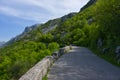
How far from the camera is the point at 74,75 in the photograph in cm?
1848

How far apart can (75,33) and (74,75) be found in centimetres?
7243

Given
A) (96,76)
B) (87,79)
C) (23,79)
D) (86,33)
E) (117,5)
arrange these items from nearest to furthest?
(23,79), (87,79), (96,76), (117,5), (86,33)

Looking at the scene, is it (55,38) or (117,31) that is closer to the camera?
(117,31)

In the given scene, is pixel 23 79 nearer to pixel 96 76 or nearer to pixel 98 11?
pixel 96 76

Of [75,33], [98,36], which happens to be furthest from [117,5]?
[75,33]

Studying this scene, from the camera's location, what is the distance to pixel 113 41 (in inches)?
1442

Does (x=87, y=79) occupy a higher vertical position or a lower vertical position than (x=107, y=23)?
lower

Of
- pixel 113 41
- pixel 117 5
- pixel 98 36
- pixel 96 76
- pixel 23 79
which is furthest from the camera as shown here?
pixel 98 36

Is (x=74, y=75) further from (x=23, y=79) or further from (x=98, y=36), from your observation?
(x=98, y=36)

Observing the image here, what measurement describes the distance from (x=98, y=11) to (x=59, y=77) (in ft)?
72.0

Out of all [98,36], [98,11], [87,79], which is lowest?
[87,79]

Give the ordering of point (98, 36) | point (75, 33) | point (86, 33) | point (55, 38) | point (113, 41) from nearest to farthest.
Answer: point (113, 41) → point (98, 36) → point (86, 33) → point (75, 33) → point (55, 38)

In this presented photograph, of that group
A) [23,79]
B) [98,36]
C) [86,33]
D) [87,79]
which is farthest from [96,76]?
[86,33]

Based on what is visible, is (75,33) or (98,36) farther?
(75,33)
